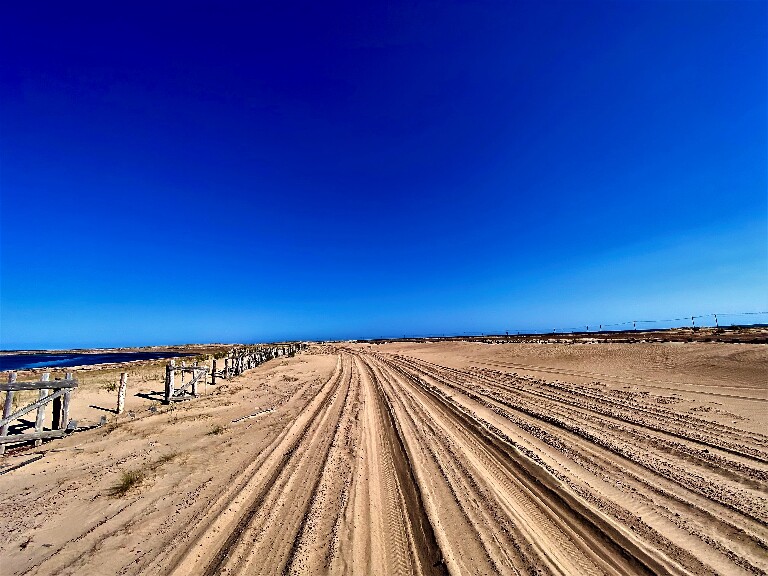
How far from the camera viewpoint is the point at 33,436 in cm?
946

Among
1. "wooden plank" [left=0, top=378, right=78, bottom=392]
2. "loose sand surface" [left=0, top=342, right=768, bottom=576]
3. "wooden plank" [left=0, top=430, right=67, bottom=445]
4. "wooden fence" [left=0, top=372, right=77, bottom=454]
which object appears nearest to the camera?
"loose sand surface" [left=0, top=342, right=768, bottom=576]

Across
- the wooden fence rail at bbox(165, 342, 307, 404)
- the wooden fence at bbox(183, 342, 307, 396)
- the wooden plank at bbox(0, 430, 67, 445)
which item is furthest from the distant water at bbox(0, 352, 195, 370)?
the wooden plank at bbox(0, 430, 67, 445)

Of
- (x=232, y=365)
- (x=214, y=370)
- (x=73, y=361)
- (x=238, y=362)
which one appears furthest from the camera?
(x=73, y=361)

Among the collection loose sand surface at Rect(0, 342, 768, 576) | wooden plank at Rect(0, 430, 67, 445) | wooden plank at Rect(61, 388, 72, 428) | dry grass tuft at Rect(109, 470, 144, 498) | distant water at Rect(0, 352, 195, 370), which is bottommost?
distant water at Rect(0, 352, 195, 370)

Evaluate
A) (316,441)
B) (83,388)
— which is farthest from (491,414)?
(83,388)

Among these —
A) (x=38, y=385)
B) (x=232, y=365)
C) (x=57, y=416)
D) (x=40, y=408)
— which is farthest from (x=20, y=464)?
(x=232, y=365)

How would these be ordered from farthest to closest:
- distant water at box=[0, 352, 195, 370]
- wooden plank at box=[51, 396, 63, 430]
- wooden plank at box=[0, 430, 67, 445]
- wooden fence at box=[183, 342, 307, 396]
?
distant water at box=[0, 352, 195, 370], wooden fence at box=[183, 342, 307, 396], wooden plank at box=[51, 396, 63, 430], wooden plank at box=[0, 430, 67, 445]

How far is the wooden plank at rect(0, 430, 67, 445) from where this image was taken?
8.88 m

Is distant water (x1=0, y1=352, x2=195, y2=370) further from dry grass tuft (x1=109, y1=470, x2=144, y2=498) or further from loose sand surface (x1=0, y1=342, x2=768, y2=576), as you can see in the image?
dry grass tuft (x1=109, y1=470, x2=144, y2=498)

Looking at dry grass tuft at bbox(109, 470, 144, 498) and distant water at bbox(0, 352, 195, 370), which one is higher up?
dry grass tuft at bbox(109, 470, 144, 498)

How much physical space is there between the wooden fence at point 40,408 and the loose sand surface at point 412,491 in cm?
43

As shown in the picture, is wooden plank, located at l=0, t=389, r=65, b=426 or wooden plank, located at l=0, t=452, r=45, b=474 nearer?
wooden plank, located at l=0, t=452, r=45, b=474

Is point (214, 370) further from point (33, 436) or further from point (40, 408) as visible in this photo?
point (33, 436)

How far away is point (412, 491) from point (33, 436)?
10.9 meters
